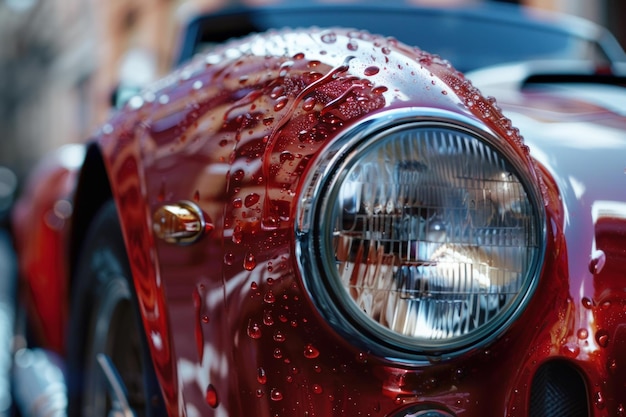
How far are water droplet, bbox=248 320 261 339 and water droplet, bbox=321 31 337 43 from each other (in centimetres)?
53

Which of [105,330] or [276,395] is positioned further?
[105,330]

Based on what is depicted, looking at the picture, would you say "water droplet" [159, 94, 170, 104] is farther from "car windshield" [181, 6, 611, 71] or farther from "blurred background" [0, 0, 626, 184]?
"blurred background" [0, 0, 626, 184]

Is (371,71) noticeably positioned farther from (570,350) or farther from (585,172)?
(570,350)

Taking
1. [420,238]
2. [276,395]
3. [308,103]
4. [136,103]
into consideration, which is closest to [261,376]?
[276,395]

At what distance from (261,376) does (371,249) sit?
0.74 ft

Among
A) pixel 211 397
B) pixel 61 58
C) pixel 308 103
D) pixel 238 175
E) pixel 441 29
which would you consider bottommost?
pixel 211 397

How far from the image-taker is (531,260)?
3.59ft

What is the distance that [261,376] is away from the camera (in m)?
1.06

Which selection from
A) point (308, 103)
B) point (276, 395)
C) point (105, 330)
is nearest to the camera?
point (276, 395)

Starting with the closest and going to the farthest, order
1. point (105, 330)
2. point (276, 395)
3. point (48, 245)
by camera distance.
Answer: point (276, 395) → point (105, 330) → point (48, 245)

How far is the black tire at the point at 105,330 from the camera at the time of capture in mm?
1389

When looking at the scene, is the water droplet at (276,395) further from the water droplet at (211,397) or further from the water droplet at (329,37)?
the water droplet at (329,37)

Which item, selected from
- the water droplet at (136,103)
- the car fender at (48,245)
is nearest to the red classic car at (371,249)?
the water droplet at (136,103)

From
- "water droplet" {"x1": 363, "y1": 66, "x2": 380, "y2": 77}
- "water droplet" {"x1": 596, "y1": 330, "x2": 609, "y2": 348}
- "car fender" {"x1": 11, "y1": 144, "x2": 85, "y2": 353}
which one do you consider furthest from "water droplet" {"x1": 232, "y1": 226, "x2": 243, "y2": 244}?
"car fender" {"x1": 11, "y1": 144, "x2": 85, "y2": 353}
